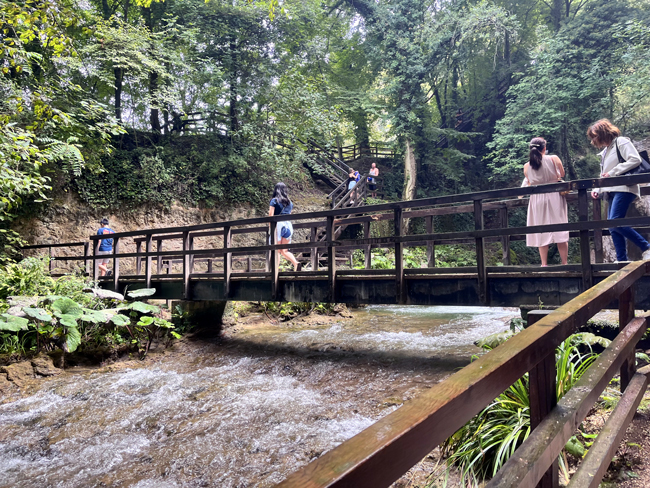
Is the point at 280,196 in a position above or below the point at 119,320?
above

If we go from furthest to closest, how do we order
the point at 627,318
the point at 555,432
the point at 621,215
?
the point at 621,215 → the point at 627,318 → the point at 555,432

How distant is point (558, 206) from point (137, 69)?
1304cm

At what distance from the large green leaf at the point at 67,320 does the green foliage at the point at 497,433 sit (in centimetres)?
539

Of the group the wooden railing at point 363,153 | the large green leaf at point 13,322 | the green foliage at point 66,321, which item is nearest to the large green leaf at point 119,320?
the green foliage at point 66,321

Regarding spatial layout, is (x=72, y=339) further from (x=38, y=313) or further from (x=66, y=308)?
(x=38, y=313)

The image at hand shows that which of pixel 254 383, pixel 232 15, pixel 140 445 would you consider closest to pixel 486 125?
pixel 232 15

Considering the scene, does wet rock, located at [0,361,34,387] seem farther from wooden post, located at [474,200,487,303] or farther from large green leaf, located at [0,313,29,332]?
wooden post, located at [474,200,487,303]

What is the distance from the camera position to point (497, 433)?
8.09 ft

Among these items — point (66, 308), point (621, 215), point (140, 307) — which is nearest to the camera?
point (621, 215)

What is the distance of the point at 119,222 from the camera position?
1397 cm

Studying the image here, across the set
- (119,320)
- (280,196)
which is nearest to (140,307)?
(119,320)

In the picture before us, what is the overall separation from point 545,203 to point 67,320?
22.3ft

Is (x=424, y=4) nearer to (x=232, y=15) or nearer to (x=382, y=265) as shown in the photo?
(x=232, y=15)

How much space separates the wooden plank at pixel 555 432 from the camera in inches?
42.9
